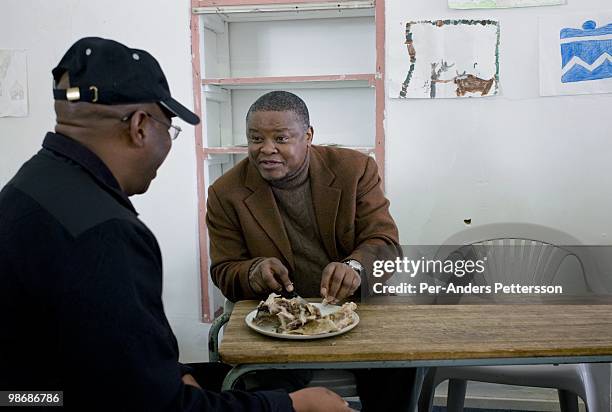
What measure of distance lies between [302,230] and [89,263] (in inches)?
53.4

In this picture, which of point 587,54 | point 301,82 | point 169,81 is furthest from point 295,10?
point 587,54

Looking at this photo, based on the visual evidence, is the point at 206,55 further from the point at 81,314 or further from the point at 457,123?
the point at 81,314

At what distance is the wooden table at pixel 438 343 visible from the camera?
57.1 inches

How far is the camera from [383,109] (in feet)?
8.89

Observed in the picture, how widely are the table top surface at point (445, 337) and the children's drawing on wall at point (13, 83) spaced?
1.88 m

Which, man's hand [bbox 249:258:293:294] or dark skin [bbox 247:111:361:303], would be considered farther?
dark skin [bbox 247:111:361:303]

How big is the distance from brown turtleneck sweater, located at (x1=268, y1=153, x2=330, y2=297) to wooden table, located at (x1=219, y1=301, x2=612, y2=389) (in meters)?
0.51

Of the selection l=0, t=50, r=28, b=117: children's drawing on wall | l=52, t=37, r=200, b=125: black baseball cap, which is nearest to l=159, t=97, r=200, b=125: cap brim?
l=52, t=37, r=200, b=125: black baseball cap

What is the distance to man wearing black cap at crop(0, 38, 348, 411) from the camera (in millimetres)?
942

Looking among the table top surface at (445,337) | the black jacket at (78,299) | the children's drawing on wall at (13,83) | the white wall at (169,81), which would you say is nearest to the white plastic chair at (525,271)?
the table top surface at (445,337)

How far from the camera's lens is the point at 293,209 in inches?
88.7

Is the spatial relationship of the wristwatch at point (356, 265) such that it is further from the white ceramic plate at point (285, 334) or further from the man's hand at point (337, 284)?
the white ceramic plate at point (285, 334)

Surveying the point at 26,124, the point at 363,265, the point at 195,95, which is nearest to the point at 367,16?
the point at 195,95

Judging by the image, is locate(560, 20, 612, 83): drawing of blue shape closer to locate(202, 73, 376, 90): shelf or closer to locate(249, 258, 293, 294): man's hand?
locate(202, 73, 376, 90): shelf
